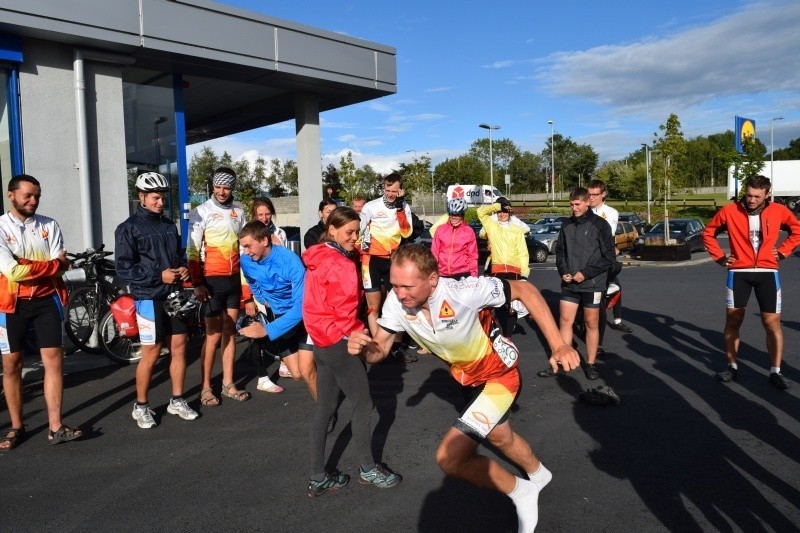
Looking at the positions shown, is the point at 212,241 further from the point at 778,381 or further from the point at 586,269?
the point at 778,381

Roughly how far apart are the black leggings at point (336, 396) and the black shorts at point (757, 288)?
4.26 m

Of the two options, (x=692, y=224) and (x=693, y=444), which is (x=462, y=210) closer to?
(x=693, y=444)

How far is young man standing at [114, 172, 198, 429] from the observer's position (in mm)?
5164

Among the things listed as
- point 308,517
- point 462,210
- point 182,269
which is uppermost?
point 462,210

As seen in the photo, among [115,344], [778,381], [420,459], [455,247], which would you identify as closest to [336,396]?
[420,459]

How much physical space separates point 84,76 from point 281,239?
3.79 metres

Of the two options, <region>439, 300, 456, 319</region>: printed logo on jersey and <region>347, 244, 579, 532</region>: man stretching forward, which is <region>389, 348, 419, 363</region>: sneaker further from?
<region>439, 300, 456, 319</region>: printed logo on jersey

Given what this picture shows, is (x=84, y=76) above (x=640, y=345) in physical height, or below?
above

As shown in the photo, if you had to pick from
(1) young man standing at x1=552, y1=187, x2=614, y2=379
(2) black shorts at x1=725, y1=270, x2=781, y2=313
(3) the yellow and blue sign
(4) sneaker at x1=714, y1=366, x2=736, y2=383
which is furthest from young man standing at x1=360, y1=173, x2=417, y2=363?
(3) the yellow and blue sign

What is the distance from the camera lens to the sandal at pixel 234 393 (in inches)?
239

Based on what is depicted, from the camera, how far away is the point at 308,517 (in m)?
3.71

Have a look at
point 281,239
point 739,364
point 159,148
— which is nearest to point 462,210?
point 281,239

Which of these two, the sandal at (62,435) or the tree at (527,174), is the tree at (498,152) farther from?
the sandal at (62,435)

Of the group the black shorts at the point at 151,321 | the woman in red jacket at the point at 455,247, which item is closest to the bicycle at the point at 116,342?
the black shorts at the point at 151,321
